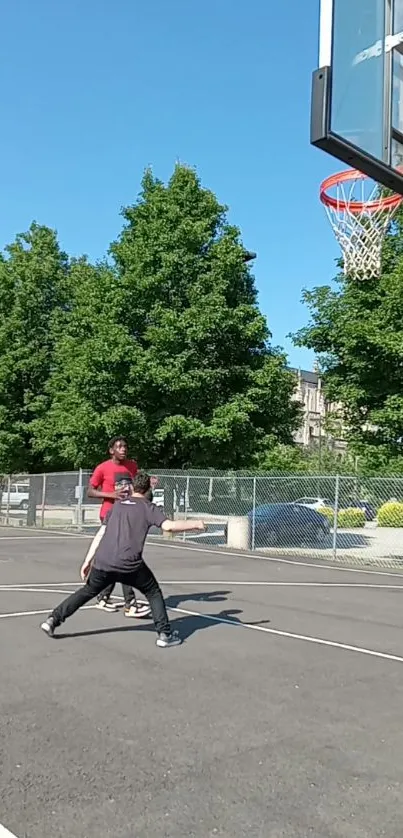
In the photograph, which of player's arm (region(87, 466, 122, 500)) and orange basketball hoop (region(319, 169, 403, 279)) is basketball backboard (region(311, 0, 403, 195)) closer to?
player's arm (region(87, 466, 122, 500))

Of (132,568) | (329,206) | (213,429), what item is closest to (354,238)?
(329,206)

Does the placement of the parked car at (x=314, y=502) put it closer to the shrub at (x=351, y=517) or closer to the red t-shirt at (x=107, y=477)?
the shrub at (x=351, y=517)

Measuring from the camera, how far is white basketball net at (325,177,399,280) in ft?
42.9

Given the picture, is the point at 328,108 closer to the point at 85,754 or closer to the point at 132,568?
the point at 85,754

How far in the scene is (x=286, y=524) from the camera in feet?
70.7

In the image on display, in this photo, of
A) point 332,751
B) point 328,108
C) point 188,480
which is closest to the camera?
point 328,108

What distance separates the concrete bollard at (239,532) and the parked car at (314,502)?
149 centimetres

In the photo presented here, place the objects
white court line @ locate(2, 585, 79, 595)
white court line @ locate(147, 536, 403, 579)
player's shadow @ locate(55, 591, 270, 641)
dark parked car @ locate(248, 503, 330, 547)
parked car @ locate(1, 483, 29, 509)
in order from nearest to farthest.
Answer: player's shadow @ locate(55, 591, 270, 641), white court line @ locate(2, 585, 79, 595), white court line @ locate(147, 536, 403, 579), dark parked car @ locate(248, 503, 330, 547), parked car @ locate(1, 483, 29, 509)

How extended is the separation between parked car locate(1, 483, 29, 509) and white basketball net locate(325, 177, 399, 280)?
18.8 metres

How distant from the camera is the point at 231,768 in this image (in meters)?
4.59

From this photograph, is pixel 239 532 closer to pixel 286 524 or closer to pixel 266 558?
pixel 286 524

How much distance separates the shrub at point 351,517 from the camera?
20828 mm

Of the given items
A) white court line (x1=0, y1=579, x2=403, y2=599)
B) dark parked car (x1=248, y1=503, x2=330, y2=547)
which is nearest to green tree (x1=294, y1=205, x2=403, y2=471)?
dark parked car (x1=248, y1=503, x2=330, y2=547)

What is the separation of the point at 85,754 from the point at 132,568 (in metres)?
3.02
